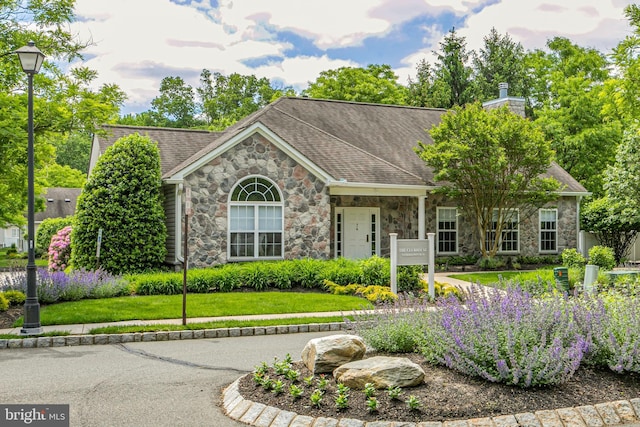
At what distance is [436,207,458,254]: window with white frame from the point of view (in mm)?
23438

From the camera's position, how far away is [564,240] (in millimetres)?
25703

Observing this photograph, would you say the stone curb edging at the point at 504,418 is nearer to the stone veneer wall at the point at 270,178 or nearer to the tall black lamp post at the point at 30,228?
the tall black lamp post at the point at 30,228

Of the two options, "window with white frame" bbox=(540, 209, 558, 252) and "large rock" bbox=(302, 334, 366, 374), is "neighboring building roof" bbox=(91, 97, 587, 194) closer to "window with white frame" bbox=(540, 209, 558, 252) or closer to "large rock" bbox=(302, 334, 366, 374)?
"window with white frame" bbox=(540, 209, 558, 252)

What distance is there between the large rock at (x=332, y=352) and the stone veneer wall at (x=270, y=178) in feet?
37.3

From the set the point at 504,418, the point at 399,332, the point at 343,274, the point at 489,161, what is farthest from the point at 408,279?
Result: the point at 504,418

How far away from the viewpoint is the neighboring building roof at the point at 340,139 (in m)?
20.6

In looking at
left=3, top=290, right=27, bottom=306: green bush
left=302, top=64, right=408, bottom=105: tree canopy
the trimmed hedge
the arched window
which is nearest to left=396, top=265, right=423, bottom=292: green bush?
the trimmed hedge

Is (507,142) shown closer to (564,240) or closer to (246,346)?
(564,240)

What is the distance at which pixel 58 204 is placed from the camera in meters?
53.6

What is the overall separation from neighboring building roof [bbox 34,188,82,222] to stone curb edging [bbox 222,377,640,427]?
5042 centimetres

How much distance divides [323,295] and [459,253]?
974cm

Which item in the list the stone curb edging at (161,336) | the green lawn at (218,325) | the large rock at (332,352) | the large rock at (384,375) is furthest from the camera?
the green lawn at (218,325)

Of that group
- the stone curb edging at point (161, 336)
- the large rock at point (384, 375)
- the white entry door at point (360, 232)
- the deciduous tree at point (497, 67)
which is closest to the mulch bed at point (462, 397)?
the large rock at point (384, 375)

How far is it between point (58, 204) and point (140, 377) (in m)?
49.8
